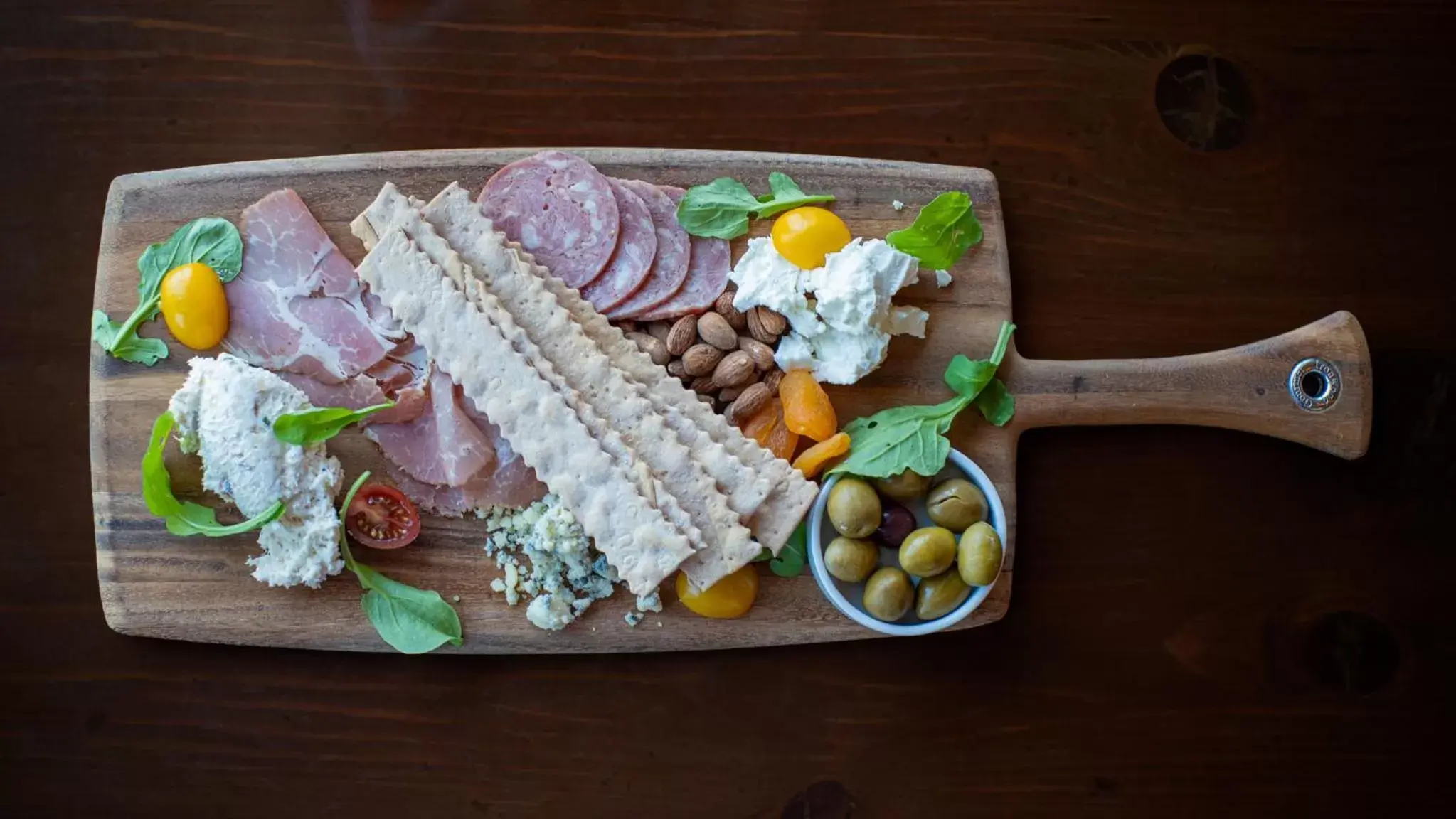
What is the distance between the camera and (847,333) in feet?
9.02

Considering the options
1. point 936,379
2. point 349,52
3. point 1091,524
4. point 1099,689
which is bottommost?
point 1099,689

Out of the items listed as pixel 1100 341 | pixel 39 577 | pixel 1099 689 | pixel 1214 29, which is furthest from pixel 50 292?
pixel 1214 29

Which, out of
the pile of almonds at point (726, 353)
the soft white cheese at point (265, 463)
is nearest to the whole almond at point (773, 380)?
the pile of almonds at point (726, 353)

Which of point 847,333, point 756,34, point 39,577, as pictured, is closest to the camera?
point 847,333

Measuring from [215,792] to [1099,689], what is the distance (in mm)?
2822

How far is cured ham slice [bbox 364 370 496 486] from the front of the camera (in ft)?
8.81

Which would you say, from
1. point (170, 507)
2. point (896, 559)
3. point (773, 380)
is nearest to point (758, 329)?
point (773, 380)

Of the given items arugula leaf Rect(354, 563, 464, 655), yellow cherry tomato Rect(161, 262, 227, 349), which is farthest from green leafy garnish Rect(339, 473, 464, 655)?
yellow cherry tomato Rect(161, 262, 227, 349)

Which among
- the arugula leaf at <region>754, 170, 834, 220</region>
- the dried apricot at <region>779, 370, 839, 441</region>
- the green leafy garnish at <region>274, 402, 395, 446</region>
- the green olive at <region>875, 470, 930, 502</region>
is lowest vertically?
the green leafy garnish at <region>274, 402, 395, 446</region>

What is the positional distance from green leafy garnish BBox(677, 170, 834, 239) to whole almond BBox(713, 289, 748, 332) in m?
0.19

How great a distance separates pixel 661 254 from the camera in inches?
112

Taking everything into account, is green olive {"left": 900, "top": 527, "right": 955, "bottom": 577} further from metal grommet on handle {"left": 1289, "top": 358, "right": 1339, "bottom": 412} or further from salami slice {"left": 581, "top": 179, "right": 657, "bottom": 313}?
metal grommet on handle {"left": 1289, "top": 358, "right": 1339, "bottom": 412}

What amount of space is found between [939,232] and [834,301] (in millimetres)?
431

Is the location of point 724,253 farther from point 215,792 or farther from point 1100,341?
point 215,792
